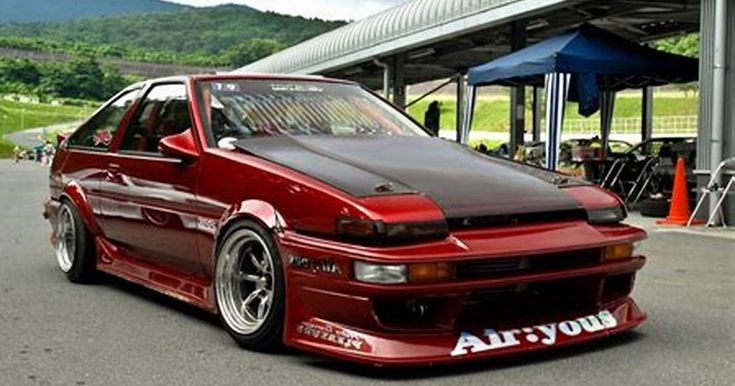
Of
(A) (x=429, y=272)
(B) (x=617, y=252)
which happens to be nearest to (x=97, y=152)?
(A) (x=429, y=272)

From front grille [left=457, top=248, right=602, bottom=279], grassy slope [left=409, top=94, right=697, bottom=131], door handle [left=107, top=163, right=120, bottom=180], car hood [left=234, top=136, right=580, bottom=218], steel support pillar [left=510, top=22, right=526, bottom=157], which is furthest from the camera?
grassy slope [left=409, top=94, right=697, bottom=131]

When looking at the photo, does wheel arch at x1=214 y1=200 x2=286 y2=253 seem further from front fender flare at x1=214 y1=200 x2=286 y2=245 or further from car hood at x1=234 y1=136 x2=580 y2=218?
car hood at x1=234 y1=136 x2=580 y2=218

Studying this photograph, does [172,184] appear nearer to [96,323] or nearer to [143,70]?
[96,323]

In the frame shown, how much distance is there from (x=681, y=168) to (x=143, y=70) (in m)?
122

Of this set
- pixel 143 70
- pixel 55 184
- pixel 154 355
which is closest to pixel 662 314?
pixel 154 355

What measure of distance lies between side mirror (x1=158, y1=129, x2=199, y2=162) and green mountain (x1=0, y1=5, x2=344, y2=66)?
105303mm

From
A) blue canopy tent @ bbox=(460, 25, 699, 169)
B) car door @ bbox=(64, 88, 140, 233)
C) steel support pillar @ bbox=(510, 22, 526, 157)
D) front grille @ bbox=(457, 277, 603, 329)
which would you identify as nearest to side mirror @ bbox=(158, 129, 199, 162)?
car door @ bbox=(64, 88, 140, 233)

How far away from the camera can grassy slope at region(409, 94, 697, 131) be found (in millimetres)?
65675

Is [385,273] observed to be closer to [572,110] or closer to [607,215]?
[607,215]

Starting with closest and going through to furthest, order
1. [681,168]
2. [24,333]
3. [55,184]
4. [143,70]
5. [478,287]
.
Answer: [478,287] < [24,333] < [55,184] < [681,168] < [143,70]

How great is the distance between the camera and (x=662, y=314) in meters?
5.28

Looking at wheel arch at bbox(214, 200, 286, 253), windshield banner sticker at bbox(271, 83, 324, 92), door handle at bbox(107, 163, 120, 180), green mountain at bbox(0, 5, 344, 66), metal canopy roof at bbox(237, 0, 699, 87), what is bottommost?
wheel arch at bbox(214, 200, 286, 253)

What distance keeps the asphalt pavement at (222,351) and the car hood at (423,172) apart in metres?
0.70

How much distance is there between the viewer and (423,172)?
4348 millimetres
